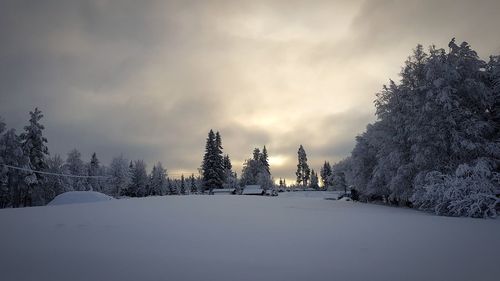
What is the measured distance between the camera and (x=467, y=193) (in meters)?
19.9

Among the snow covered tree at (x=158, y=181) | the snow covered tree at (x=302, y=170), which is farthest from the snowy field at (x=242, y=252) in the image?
the snow covered tree at (x=302, y=170)

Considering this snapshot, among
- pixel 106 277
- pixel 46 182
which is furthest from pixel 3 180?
pixel 106 277

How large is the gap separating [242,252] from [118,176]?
9369 cm

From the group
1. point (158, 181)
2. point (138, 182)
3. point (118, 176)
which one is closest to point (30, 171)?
point (118, 176)

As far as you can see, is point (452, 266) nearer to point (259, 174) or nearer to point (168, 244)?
point (168, 244)

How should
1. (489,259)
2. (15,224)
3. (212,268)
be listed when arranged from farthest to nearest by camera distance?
(15,224), (489,259), (212,268)

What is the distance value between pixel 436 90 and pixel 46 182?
60.5 metres

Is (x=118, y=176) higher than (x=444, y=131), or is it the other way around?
(x=444, y=131)

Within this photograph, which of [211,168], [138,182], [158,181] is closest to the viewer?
[211,168]

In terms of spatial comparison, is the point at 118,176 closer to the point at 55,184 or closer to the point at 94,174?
the point at 94,174

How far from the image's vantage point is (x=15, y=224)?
12.5 m

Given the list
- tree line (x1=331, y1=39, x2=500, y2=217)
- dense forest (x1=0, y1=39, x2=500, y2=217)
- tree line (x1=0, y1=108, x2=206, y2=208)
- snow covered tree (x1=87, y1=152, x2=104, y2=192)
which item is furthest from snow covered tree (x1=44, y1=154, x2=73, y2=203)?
tree line (x1=331, y1=39, x2=500, y2=217)

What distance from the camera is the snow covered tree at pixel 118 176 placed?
93062 millimetres

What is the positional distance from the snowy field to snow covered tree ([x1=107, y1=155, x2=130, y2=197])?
8603cm
